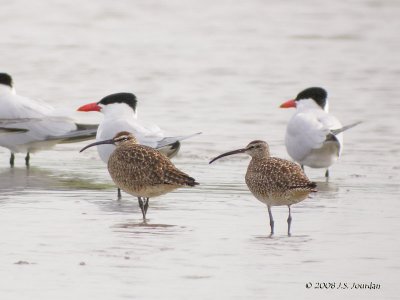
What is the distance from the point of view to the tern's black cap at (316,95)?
12344 mm

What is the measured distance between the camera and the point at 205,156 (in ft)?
40.3

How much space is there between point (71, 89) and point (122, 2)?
29.5ft

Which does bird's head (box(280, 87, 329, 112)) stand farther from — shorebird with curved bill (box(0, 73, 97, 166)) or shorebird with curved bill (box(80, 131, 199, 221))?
shorebird with curved bill (box(80, 131, 199, 221))

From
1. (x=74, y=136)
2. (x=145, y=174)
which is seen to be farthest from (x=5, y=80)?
(x=145, y=174)

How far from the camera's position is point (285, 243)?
7.64 m

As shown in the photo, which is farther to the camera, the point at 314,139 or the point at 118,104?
the point at 314,139

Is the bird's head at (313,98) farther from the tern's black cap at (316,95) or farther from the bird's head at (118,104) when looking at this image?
the bird's head at (118,104)

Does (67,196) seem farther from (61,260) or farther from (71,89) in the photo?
(71,89)

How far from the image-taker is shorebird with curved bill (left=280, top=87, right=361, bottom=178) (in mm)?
11109

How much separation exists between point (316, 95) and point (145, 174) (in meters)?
4.19

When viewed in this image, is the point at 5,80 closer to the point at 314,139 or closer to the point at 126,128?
the point at 126,128

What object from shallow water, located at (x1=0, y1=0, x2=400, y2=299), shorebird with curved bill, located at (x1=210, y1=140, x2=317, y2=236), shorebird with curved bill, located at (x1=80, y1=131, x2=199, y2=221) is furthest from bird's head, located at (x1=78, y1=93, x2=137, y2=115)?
shorebird with curved bill, located at (x1=210, y1=140, x2=317, y2=236)

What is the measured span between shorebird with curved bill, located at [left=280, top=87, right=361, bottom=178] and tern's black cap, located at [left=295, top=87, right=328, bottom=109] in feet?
1.25

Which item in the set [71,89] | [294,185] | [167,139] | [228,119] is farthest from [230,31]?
[294,185]
